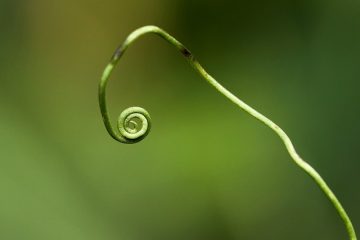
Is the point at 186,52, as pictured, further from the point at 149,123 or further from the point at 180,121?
the point at 180,121

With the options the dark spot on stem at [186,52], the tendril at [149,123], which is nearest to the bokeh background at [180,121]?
the tendril at [149,123]

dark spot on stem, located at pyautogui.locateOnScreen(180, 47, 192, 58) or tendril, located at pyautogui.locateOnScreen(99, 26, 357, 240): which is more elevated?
dark spot on stem, located at pyautogui.locateOnScreen(180, 47, 192, 58)

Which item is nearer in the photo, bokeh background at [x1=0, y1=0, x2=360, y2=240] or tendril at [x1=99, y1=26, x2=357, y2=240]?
tendril at [x1=99, y1=26, x2=357, y2=240]

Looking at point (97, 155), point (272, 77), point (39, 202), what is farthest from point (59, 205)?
point (272, 77)

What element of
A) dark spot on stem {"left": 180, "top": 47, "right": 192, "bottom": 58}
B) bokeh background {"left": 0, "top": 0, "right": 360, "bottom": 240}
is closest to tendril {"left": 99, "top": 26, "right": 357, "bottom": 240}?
dark spot on stem {"left": 180, "top": 47, "right": 192, "bottom": 58}

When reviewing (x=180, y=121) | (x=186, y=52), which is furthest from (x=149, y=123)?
(x=180, y=121)

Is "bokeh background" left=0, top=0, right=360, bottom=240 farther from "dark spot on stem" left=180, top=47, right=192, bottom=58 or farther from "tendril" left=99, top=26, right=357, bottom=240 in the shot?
"dark spot on stem" left=180, top=47, right=192, bottom=58

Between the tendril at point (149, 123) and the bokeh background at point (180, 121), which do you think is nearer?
the tendril at point (149, 123)

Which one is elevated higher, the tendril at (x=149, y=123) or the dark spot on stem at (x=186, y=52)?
the dark spot on stem at (x=186, y=52)

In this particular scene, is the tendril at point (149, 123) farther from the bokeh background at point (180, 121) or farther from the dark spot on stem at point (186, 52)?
the bokeh background at point (180, 121)
